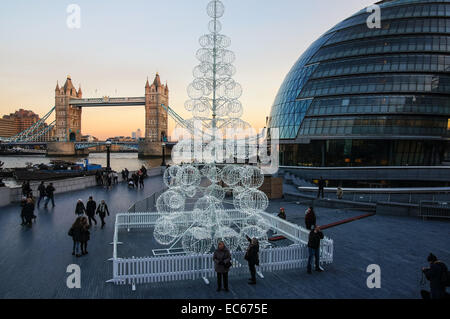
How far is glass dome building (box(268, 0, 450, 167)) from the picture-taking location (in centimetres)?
3653

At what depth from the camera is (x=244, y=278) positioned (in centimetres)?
955

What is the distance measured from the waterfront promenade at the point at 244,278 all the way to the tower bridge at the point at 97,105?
12101 cm

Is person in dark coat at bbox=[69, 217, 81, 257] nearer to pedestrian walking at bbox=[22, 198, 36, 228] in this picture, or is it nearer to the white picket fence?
the white picket fence

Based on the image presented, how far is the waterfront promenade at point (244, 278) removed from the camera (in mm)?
8398

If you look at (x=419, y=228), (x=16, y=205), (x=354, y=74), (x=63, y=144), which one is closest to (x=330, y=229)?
(x=419, y=228)

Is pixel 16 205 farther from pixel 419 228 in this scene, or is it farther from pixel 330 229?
pixel 419 228

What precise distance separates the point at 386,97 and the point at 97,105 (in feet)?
524

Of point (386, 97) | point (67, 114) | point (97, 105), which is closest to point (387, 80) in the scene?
point (386, 97)

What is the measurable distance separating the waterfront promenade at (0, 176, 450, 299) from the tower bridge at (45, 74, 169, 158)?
4764 inches

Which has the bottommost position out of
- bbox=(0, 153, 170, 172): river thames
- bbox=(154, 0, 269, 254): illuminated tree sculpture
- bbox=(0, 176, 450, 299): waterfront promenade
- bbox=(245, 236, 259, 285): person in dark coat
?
bbox=(0, 153, 170, 172): river thames

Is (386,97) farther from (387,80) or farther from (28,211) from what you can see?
(28,211)

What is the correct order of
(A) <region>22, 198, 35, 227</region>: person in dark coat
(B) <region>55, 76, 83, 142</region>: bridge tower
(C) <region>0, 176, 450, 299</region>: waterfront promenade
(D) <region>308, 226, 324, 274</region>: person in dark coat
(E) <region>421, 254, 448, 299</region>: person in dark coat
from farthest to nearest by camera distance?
(B) <region>55, 76, 83, 142</region>: bridge tower < (A) <region>22, 198, 35, 227</region>: person in dark coat < (D) <region>308, 226, 324, 274</region>: person in dark coat < (C) <region>0, 176, 450, 299</region>: waterfront promenade < (E) <region>421, 254, 448, 299</region>: person in dark coat

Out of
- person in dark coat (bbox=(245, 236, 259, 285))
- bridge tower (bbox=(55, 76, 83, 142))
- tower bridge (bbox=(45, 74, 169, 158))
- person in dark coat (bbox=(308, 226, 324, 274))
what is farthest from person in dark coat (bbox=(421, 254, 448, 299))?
bridge tower (bbox=(55, 76, 83, 142))
